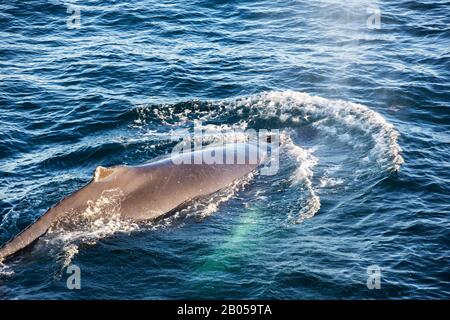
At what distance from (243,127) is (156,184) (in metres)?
7.54

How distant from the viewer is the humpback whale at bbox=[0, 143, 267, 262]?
1504 cm

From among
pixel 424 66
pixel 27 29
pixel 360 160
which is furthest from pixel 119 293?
pixel 27 29

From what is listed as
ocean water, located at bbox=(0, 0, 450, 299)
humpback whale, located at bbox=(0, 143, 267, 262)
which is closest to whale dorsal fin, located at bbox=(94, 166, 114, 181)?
humpback whale, located at bbox=(0, 143, 267, 262)

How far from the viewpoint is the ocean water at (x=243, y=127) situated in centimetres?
1426

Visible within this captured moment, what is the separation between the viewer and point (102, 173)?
15469 mm

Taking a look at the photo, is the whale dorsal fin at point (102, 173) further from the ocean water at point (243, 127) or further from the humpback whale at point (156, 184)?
the ocean water at point (243, 127)

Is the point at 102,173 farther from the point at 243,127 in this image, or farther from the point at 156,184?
the point at 243,127

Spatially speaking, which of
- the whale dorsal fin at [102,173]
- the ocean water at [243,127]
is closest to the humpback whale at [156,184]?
the whale dorsal fin at [102,173]

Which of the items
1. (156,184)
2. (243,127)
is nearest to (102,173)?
(156,184)

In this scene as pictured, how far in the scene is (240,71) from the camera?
29344 mm

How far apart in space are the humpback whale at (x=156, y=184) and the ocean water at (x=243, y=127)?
1.19 ft

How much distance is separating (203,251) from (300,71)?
15.7 meters
